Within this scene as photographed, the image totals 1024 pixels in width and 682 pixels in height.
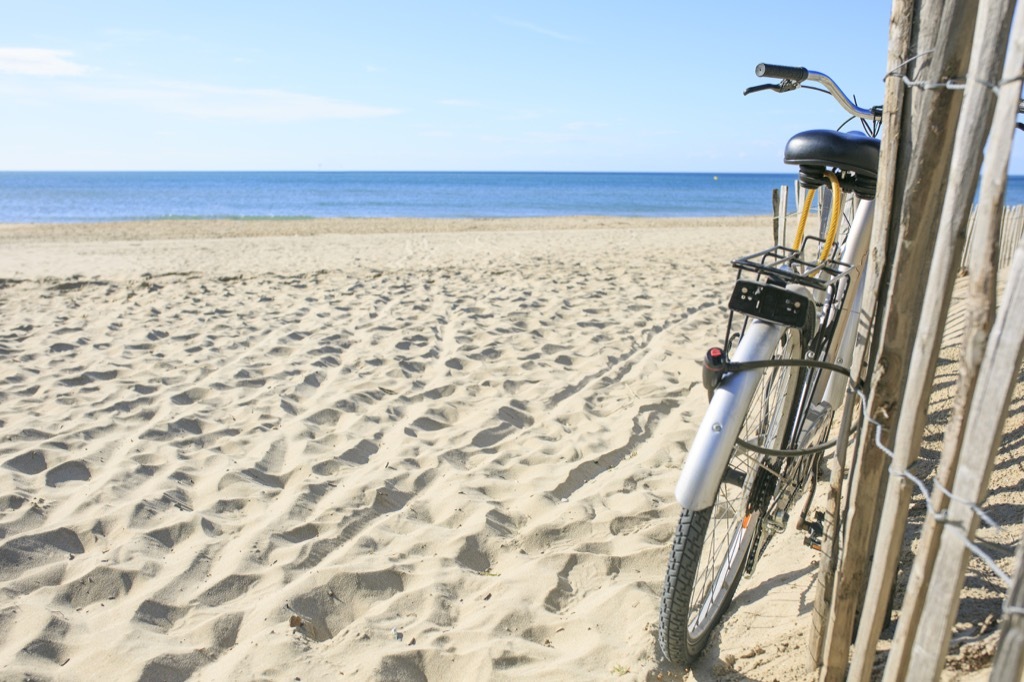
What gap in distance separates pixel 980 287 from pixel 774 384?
1246mm

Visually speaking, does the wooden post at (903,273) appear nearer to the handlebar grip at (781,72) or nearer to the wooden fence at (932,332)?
the wooden fence at (932,332)

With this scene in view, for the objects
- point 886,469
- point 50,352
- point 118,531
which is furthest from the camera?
point 50,352

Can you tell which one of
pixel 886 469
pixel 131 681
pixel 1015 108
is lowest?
pixel 131 681

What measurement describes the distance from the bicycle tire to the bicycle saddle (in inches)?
22.6

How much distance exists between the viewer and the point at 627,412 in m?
4.70

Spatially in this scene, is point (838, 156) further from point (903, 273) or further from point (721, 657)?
point (721, 657)

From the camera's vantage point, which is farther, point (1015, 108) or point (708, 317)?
point (708, 317)

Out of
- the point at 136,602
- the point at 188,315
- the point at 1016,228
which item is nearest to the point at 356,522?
the point at 136,602

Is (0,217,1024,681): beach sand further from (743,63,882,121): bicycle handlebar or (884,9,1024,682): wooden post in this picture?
(743,63,882,121): bicycle handlebar

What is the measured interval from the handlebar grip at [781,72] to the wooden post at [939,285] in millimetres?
1030

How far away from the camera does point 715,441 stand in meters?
2.06

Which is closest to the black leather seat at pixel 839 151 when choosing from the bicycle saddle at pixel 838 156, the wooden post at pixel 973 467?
the bicycle saddle at pixel 838 156

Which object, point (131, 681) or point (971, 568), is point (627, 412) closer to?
point (971, 568)

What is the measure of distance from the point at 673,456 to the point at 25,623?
285 cm
